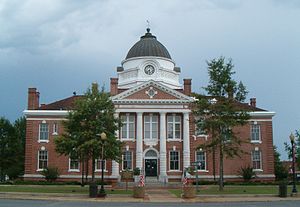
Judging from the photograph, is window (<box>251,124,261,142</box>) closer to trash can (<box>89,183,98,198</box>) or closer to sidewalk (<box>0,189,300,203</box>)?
sidewalk (<box>0,189,300,203</box>)

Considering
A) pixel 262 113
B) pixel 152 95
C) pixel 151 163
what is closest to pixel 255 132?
pixel 262 113

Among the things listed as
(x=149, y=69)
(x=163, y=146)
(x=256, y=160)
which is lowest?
(x=256, y=160)

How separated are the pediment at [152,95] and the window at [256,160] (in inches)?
442

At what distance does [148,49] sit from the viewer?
64.7 metres

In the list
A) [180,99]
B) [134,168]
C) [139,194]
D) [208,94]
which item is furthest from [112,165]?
[139,194]

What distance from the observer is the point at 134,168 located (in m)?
54.4

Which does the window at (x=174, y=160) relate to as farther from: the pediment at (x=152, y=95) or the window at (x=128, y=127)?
the pediment at (x=152, y=95)

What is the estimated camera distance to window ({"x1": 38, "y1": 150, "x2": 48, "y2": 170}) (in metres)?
55.8

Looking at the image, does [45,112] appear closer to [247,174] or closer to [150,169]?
[150,169]

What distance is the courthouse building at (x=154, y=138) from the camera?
5509cm

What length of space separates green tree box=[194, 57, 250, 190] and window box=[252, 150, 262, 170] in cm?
1840

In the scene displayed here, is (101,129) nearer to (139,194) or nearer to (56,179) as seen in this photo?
(139,194)

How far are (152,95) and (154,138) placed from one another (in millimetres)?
5662

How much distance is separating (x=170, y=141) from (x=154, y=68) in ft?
→ 41.6
